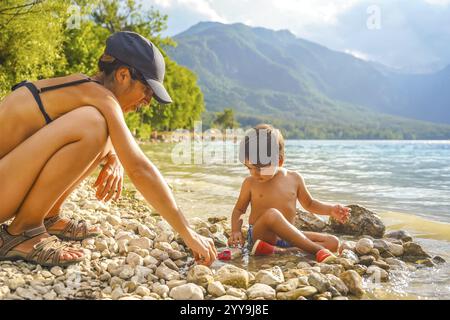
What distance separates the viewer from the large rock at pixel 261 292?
2428 millimetres

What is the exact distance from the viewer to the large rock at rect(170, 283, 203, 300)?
240 centimetres

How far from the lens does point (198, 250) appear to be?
8.32 ft

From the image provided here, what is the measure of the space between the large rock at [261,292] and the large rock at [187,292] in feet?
0.97

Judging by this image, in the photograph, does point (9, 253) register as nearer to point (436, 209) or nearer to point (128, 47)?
point (128, 47)

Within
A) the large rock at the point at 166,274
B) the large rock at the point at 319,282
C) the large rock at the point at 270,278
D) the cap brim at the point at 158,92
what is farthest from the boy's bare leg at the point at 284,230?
the cap brim at the point at 158,92

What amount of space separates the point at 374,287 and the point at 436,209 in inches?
178

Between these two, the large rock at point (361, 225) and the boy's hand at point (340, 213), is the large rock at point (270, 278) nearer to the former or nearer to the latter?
the boy's hand at point (340, 213)

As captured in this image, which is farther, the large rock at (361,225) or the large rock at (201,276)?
the large rock at (361,225)

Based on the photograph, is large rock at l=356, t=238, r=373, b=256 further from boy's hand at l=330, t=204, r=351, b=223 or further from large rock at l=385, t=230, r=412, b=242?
large rock at l=385, t=230, r=412, b=242

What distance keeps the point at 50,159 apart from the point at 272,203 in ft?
6.49

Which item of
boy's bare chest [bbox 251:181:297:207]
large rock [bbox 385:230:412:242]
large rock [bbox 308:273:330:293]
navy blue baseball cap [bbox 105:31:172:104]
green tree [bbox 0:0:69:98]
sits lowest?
large rock [bbox 385:230:412:242]

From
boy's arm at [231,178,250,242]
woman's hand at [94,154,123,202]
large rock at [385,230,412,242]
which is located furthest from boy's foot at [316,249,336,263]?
woman's hand at [94,154,123,202]

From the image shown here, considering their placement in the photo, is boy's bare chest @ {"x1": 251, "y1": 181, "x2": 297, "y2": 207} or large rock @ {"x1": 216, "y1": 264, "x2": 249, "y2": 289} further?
boy's bare chest @ {"x1": 251, "y1": 181, "x2": 297, "y2": 207}

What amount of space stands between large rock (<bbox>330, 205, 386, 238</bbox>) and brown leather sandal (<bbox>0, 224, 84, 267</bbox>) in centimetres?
300
